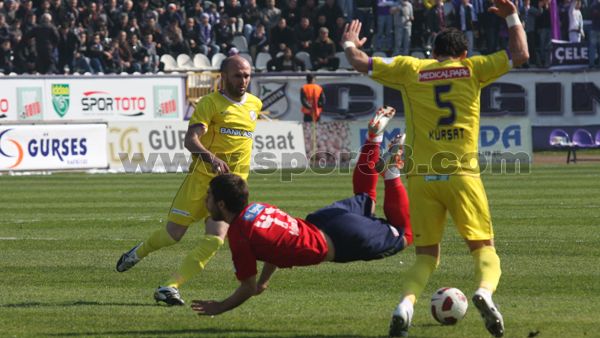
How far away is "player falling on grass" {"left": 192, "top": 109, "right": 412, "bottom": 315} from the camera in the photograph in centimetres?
825

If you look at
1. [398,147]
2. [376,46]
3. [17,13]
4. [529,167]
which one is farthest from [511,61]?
[17,13]

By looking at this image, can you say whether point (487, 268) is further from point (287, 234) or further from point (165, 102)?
point (165, 102)

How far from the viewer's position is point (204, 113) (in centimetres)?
1045

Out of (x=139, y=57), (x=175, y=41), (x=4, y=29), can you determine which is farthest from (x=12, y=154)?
(x=175, y=41)

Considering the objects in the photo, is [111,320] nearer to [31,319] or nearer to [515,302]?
[31,319]

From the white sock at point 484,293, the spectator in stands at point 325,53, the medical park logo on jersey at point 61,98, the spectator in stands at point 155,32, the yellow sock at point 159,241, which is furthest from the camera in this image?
the spectator in stands at point 155,32

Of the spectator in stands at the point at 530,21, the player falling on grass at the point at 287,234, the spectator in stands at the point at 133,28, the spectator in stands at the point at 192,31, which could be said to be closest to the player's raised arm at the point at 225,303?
the player falling on grass at the point at 287,234

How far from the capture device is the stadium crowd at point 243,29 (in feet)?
114

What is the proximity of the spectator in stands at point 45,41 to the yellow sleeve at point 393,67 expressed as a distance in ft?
93.2

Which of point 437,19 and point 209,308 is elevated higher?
point 437,19

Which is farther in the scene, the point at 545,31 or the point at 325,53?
the point at 325,53

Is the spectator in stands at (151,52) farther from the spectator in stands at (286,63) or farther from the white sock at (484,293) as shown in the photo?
the white sock at (484,293)

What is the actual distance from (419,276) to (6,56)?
30.0m

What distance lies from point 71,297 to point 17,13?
28.2 m
